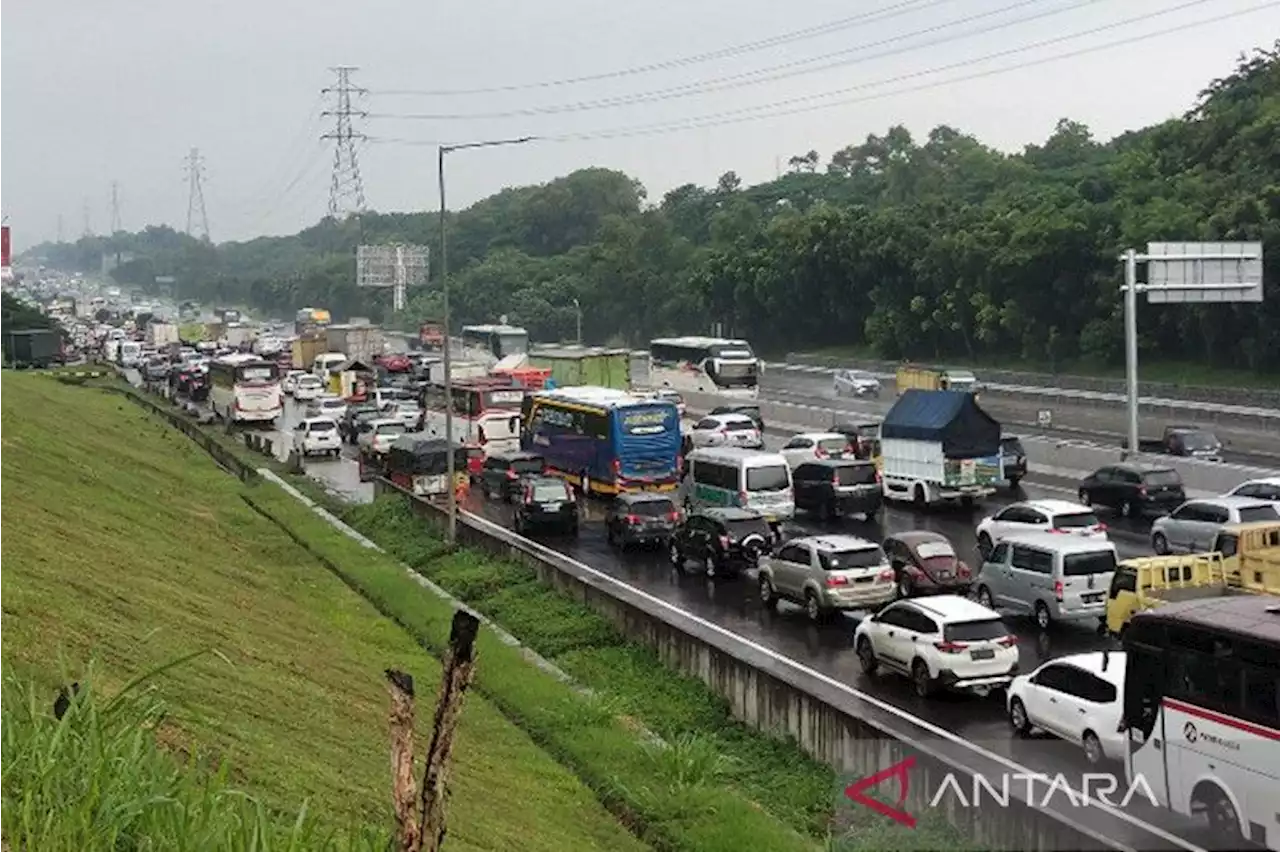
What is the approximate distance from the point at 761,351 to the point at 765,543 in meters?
76.2

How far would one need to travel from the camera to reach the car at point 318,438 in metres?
54.7

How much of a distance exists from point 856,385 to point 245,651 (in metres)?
54.4

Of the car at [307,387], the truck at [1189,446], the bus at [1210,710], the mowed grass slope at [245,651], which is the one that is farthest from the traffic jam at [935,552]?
the car at [307,387]

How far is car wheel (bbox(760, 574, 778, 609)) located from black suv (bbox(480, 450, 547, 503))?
14.9 meters

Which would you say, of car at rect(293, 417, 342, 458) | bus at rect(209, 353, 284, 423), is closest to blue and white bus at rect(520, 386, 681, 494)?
car at rect(293, 417, 342, 458)

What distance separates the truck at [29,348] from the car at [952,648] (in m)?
76.6

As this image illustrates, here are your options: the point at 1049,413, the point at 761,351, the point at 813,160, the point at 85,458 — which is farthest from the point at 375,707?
the point at 813,160

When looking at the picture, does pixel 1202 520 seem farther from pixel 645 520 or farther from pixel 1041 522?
pixel 645 520

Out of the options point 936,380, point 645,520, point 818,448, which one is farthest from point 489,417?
point 936,380

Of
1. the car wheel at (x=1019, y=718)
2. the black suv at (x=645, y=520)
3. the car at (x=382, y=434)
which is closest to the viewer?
the car wheel at (x=1019, y=718)

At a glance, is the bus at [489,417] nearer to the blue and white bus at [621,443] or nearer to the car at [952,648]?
the blue and white bus at [621,443]

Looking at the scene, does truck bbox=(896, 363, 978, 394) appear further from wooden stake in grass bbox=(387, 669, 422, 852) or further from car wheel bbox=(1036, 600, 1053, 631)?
wooden stake in grass bbox=(387, 669, 422, 852)

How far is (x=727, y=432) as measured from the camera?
4891 centimetres

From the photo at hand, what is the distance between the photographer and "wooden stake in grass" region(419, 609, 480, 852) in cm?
622
